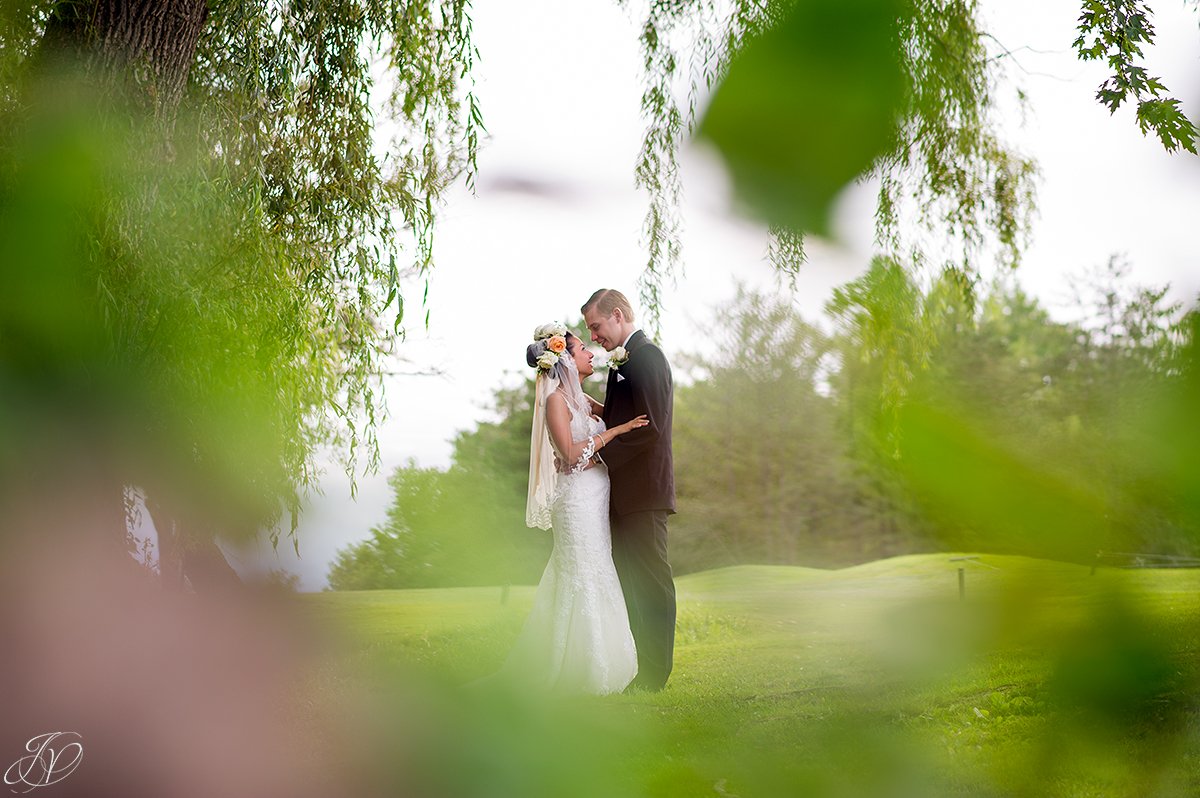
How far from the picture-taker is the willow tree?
2904 mm

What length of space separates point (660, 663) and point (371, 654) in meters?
2.65

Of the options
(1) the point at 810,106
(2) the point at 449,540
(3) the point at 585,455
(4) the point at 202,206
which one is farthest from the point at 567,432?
(2) the point at 449,540

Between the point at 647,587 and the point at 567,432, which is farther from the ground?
the point at 567,432

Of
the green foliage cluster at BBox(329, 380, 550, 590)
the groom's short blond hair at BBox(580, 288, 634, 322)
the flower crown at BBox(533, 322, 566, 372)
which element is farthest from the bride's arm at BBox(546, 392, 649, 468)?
the green foliage cluster at BBox(329, 380, 550, 590)

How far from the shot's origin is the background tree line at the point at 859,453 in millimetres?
523

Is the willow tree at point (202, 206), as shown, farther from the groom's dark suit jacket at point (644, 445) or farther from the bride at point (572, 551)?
the groom's dark suit jacket at point (644, 445)

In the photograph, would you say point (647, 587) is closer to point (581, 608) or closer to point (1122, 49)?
point (581, 608)

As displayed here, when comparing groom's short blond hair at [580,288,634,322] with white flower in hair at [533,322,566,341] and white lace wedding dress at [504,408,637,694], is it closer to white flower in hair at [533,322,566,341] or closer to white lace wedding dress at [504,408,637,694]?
white flower in hair at [533,322,566,341]

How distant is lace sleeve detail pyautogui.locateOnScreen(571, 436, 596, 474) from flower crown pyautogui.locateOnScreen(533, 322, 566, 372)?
0.26m

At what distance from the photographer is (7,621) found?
3199mm

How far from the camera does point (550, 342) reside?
3039 millimetres

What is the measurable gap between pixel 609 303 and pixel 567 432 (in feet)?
1.48

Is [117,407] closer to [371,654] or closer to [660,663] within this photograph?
[660,663]

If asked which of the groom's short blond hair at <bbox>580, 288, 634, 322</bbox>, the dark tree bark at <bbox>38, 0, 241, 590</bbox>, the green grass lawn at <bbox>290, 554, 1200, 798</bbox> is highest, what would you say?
the dark tree bark at <bbox>38, 0, 241, 590</bbox>
